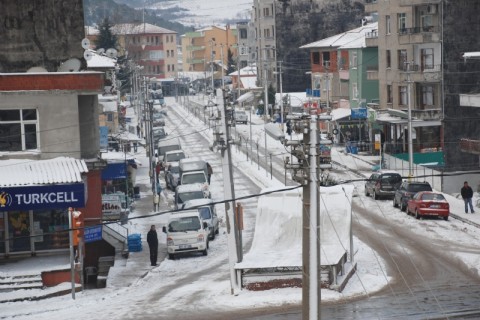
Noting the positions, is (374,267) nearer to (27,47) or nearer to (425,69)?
(27,47)

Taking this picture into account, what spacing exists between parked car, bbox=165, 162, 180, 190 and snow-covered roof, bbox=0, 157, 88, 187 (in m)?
24.2

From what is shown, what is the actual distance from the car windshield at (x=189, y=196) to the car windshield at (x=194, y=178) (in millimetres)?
7016

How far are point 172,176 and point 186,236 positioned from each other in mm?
24615

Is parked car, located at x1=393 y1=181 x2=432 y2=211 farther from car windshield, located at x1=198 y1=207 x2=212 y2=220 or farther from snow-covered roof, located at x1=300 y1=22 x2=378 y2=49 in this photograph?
snow-covered roof, located at x1=300 y1=22 x2=378 y2=49

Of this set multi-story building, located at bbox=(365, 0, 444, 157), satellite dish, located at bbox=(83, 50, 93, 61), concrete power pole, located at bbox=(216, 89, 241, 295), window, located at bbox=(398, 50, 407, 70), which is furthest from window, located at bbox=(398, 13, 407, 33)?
concrete power pole, located at bbox=(216, 89, 241, 295)

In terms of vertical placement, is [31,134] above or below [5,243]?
above

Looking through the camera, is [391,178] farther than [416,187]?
Yes

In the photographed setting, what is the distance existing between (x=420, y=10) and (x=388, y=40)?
576cm

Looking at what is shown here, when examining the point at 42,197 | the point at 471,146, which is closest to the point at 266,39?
the point at 471,146

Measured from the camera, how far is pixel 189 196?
5500cm

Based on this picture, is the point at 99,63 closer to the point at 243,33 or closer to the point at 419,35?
the point at 419,35

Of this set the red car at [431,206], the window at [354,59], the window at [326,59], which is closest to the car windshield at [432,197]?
the red car at [431,206]

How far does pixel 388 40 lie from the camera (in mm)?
80000

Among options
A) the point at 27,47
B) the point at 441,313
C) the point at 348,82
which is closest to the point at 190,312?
the point at 441,313
